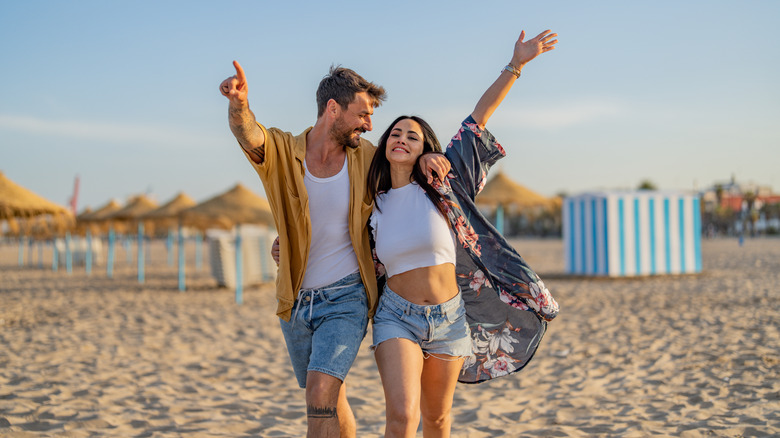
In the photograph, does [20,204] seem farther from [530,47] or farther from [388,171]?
[530,47]

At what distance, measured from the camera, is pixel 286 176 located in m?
2.27

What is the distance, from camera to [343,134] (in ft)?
7.57

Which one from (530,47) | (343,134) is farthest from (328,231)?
(530,47)

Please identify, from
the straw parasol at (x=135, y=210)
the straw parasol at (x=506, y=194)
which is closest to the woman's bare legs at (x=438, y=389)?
the straw parasol at (x=506, y=194)

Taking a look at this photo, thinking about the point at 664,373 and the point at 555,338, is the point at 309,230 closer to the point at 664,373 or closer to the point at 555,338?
the point at 664,373

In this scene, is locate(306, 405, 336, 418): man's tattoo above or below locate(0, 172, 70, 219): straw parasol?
below

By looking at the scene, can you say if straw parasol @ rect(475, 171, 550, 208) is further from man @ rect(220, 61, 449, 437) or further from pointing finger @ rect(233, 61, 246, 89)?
pointing finger @ rect(233, 61, 246, 89)

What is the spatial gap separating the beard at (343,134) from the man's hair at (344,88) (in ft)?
0.24

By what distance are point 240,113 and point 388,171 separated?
23.5 inches

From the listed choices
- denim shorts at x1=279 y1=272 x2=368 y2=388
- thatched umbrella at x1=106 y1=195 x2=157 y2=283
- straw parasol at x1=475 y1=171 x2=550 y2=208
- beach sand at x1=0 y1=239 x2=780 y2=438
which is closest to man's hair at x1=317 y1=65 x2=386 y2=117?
denim shorts at x1=279 y1=272 x2=368 y2=388

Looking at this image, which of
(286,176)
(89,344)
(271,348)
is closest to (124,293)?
(89,344)

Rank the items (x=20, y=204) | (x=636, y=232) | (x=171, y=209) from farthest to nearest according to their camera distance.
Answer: (x=171, y=209) → (x=636, y=232) → (x=20, y=204)

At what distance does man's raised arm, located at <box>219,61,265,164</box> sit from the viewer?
81.8 inches

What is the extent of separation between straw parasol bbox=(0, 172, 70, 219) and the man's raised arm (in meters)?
9.32
